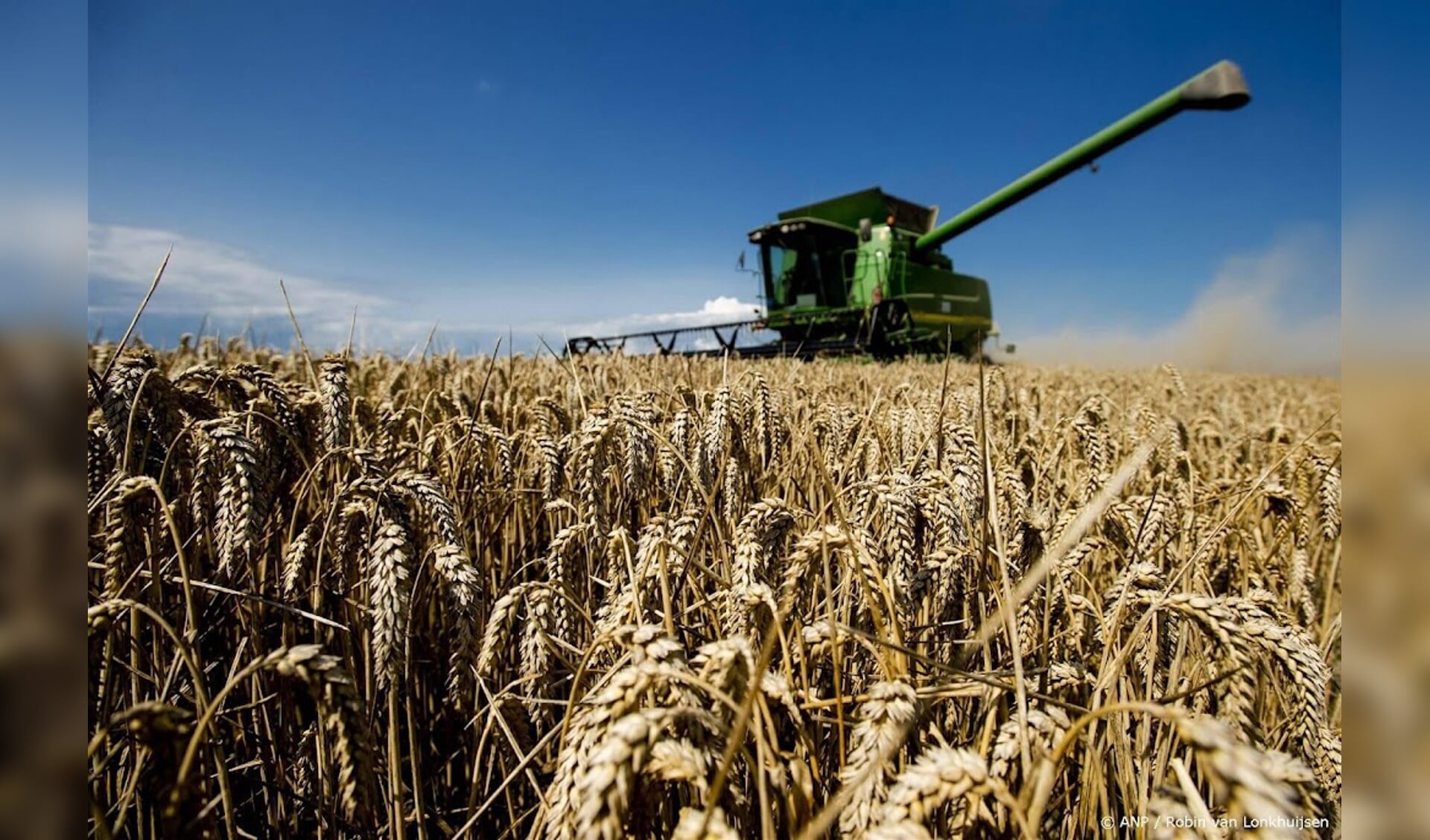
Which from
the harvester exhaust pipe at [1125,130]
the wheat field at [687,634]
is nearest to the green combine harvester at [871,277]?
the harvester exhaust pipe at [1125,130]

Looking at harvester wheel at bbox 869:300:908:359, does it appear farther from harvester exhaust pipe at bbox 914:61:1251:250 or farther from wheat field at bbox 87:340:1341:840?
wheat field at bbox 87:340:1341:840

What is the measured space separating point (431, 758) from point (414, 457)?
753mm

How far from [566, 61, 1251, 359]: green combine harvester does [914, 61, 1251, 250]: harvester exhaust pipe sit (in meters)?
0.02

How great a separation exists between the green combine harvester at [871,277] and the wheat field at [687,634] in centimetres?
723

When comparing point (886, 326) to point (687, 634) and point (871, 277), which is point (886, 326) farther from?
point (687, 634)

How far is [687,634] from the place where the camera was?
A: 1198 mm

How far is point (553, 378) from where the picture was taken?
11.8 ft

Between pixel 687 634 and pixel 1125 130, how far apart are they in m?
9.83

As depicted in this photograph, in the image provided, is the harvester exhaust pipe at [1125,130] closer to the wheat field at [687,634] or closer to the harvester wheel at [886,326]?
the harvester wheel at [886,326]

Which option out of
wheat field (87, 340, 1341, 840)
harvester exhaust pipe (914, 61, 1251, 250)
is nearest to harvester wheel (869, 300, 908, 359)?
harvester exhaust pipe (914, 61, 1251, 250)

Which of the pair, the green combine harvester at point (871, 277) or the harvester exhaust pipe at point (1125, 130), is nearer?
the harvester exhaust pipe at point (1125, 130)

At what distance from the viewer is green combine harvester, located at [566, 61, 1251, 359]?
930 centimetres

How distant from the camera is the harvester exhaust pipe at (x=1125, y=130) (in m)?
7.00
